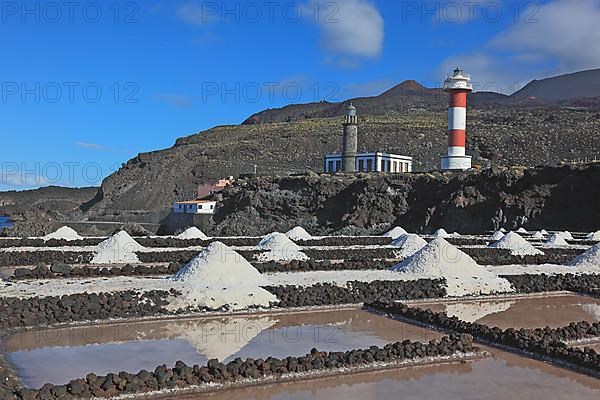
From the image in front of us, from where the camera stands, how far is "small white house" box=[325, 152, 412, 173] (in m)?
53.3

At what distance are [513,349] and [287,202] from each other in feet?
125

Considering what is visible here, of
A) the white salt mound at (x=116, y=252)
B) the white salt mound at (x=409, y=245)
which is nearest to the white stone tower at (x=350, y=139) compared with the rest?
the white salt mound at (x=409, y=245)

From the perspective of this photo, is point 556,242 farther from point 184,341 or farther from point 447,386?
point 447,386

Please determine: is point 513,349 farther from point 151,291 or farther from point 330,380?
point 151,291

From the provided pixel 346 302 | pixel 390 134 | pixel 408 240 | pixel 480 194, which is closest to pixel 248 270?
pixel 346 302

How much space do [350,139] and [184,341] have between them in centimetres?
4398

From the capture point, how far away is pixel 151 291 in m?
12.0

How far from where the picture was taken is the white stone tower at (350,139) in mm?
51594

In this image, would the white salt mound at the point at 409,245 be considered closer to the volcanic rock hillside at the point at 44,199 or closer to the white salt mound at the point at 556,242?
the white salt mound at the point at 556,242

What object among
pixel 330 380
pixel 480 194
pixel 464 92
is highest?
Answer: pixel 464 92

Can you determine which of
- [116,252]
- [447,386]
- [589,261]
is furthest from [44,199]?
[447,386]

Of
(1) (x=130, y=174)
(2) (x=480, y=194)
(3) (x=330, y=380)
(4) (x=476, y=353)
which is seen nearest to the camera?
(3) (x=330, y=380)

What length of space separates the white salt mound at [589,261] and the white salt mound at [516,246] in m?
2.72

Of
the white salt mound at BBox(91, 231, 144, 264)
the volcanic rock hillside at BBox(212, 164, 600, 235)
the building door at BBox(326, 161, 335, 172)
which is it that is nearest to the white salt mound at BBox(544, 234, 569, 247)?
the volcanic rock hillside at BBox(212, 164, 600, 235)
